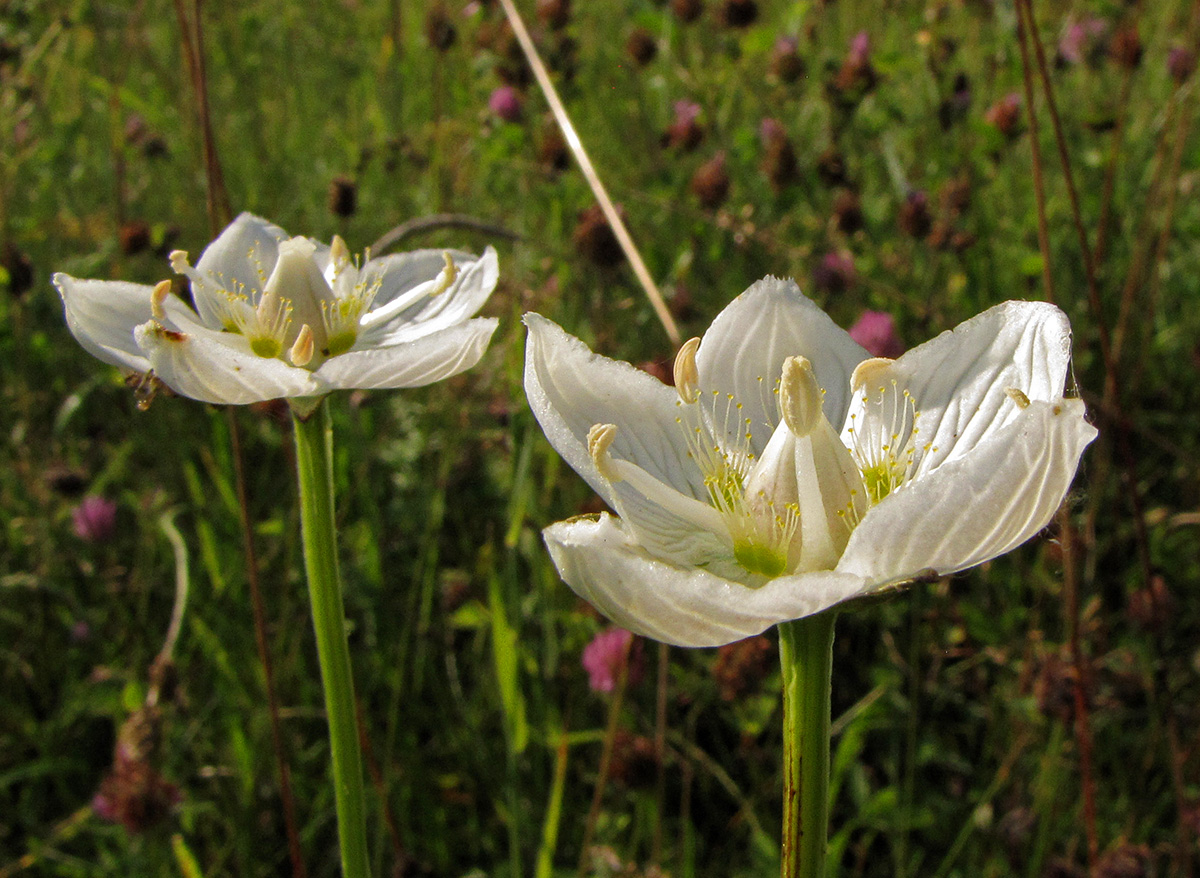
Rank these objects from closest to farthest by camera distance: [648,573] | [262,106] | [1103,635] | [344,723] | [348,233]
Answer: [648,573]
[344,723]
[1103,635]
[348,233]
[262,106]

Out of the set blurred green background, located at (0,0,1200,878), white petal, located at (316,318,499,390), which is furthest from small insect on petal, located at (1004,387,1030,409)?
blurred green background, located at (0,0,1200,878)

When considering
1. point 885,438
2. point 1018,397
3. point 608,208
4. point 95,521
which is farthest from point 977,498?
point 95,521

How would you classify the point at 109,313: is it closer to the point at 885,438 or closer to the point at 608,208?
the point at 608,208

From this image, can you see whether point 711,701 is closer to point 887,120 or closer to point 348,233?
point 348,233

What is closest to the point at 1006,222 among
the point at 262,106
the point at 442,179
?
the point at 442,179

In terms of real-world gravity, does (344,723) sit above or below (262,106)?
below

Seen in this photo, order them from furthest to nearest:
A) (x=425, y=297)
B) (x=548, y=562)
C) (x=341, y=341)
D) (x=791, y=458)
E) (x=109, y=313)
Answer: (x=548, y=562), (x=425, y=297), (x=341, y=341), (x=109, y=313), (x=791, y=458)

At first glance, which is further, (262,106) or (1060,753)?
(262,106)
